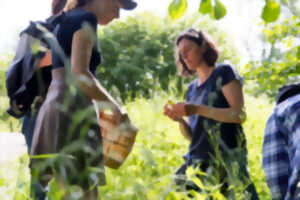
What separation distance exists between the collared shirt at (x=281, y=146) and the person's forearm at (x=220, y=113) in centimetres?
42

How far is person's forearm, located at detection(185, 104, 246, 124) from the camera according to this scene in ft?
7.86

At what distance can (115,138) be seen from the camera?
1.95 m

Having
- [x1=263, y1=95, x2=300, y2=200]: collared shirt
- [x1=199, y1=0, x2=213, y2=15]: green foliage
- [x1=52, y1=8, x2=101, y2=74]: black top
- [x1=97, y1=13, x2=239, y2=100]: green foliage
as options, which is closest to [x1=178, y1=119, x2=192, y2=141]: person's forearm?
[x1=263, y1=95, x2=300, y2=200]: collared shirt

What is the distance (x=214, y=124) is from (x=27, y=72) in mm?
1158

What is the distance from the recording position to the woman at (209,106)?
241 cm

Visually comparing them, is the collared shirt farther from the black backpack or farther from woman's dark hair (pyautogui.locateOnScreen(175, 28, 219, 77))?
the black backpack

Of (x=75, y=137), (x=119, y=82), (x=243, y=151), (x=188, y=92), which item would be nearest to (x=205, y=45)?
(x=188, y=92)

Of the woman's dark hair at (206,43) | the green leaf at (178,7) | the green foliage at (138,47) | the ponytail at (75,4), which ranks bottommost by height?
the green foliage at (138,47)

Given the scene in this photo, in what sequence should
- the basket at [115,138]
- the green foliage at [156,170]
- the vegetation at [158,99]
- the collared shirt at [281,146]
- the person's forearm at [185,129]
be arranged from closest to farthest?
the green foliage at [156,170] < the vegetation at [158,99] < the collared shirt at [281,146] < the basket at [115,138] < the person's forearm at [185,129]

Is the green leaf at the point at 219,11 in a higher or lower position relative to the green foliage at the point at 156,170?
higher

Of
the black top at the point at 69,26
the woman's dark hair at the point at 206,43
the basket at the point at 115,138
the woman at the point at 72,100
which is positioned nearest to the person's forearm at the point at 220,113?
the woman's dark hair at the point at 206,43

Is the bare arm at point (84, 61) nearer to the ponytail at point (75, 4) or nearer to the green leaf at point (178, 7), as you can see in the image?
the ponytail at point (75, 4)

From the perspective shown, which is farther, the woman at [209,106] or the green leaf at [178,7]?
the woman at [209,106]

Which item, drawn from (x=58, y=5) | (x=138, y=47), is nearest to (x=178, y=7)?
(x=58, y=5)
